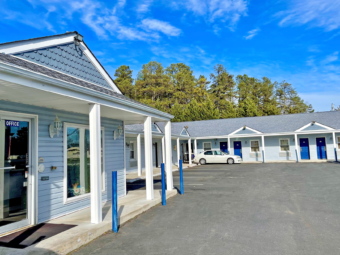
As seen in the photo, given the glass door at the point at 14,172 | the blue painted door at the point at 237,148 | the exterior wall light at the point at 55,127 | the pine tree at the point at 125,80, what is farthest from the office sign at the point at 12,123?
the pine tree at the point at 125,80

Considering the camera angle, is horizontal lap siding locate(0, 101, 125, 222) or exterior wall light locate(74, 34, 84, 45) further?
exterior wall light locate(74, 34, 84, 45)

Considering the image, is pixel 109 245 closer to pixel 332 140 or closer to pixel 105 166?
pixel 105 166

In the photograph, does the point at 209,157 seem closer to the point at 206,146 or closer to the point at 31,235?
the point at 206,146

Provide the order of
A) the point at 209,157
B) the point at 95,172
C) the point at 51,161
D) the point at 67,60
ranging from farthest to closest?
the point at 209,157 → the point at 67,60 → the point at 51,161 → the point at 95,172

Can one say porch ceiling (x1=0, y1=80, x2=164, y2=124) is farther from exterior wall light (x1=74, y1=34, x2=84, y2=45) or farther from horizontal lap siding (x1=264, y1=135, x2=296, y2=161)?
horizontal lap siding (x1=264, y1=135, x2=296, y2=161)

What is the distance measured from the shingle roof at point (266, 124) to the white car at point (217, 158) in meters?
3.03

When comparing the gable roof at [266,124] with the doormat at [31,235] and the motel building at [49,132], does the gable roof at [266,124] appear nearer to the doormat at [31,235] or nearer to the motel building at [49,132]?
→ the motel building at [49,132]

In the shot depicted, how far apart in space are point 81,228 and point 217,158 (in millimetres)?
19469

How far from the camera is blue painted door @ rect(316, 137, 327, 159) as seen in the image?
23008mm

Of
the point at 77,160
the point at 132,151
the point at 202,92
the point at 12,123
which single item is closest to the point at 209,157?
the point at 132,151

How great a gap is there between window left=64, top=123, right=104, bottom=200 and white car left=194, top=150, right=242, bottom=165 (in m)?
17.8

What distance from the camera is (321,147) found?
76.1 feet

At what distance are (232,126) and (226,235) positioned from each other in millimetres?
23355

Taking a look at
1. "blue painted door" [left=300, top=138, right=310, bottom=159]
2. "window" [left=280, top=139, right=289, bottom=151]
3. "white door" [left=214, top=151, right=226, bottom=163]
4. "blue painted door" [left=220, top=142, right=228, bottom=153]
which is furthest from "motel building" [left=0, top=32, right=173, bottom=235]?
"blue painted door" [left=300, top=138, right=310, bottom=159]
